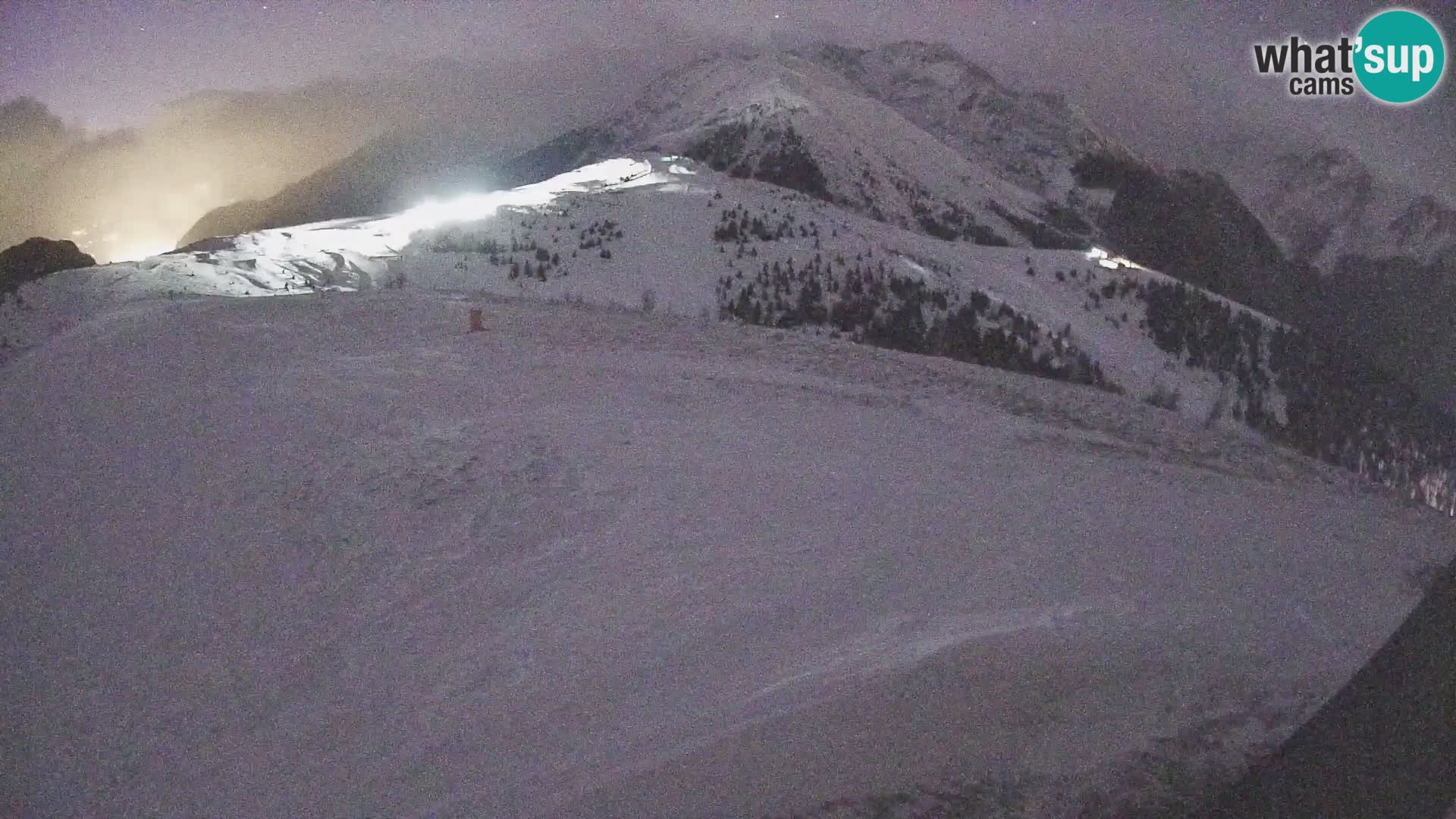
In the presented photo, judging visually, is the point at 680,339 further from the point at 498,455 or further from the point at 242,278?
the point at 242,278

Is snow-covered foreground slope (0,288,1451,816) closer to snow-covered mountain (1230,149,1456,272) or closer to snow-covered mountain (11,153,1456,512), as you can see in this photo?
snow-covered mountain (11,153,1456,512)

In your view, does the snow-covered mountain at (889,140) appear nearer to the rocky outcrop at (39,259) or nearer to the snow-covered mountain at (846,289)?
the snow-covered mountain at (846,289)

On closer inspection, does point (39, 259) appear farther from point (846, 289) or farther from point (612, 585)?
point (612, 585)

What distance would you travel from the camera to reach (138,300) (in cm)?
899

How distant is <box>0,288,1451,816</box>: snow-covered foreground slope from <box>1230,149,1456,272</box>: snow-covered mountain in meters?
167

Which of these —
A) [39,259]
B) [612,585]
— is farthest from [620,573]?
[39,259]

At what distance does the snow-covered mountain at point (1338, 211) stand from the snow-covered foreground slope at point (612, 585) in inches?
6589

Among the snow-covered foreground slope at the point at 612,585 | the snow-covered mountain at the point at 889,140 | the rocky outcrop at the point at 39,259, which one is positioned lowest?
the snow-covered foreground slope at the point at 612,585

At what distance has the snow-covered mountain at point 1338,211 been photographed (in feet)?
477

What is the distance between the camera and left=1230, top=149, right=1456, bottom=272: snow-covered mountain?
477 ft

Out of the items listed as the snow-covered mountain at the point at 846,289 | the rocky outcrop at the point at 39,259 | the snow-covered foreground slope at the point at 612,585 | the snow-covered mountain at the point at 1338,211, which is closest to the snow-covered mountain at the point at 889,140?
the snow-covered mountain at the point at 846,289

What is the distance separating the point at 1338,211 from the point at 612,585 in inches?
8108

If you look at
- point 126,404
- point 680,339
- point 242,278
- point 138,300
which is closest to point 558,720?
point 126,404

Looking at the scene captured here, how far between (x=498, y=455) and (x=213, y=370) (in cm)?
284
